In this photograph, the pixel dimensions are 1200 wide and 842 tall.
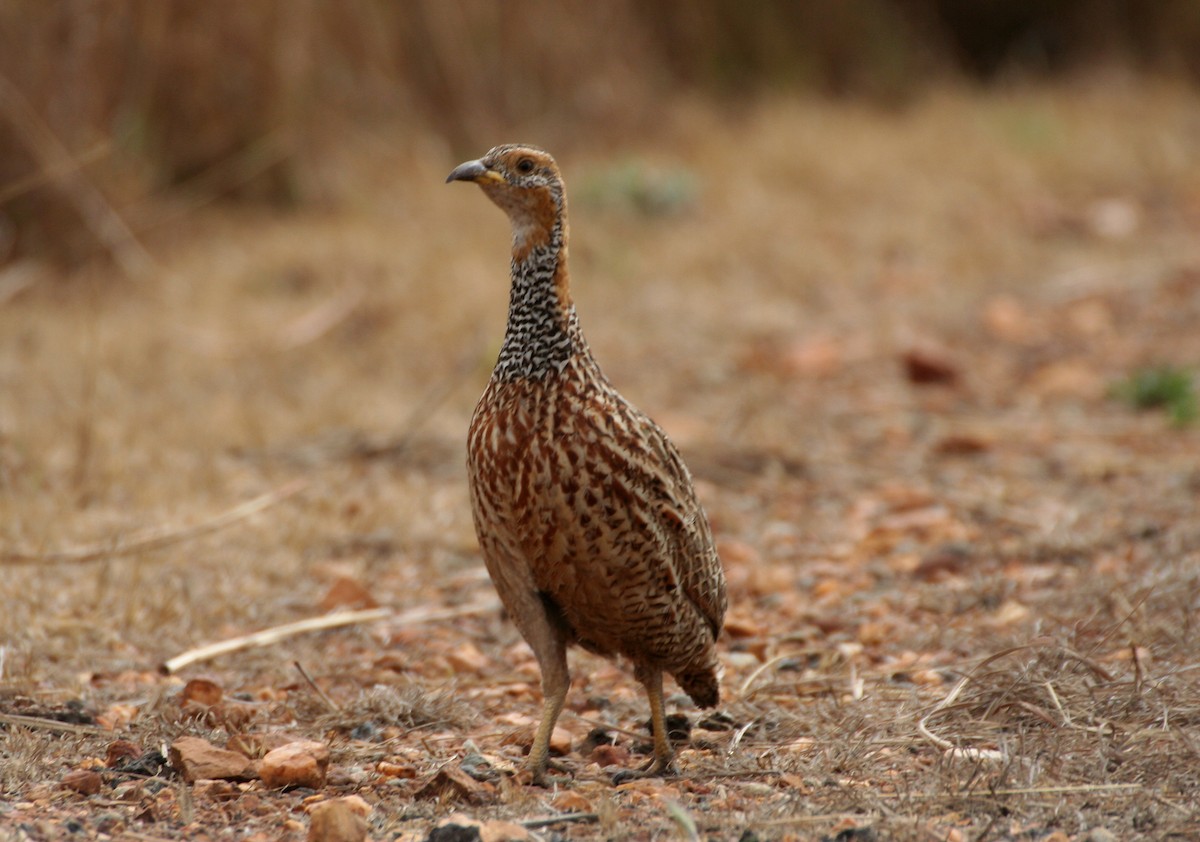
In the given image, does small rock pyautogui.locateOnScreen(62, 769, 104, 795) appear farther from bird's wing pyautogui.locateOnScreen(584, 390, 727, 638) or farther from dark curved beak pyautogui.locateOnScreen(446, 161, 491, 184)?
dark curved beak pyautogui.locateOnScreen(446, 161, 491, 184)

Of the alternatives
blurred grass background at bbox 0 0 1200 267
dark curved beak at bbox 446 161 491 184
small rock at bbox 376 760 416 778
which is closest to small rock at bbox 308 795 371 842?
small rock at bbox 376 760 416 778

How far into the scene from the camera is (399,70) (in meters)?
10.9

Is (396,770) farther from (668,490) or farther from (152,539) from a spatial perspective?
(152,539)

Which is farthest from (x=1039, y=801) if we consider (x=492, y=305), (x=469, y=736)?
(x=492, y=305)

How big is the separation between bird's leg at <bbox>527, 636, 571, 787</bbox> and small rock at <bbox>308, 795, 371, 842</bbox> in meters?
0.61

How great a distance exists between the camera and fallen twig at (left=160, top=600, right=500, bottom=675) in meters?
4.26

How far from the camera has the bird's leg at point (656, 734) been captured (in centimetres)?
355

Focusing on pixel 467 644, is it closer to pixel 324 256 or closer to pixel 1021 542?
pixel 1021 542

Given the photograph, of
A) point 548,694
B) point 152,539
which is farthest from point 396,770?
point 152,539

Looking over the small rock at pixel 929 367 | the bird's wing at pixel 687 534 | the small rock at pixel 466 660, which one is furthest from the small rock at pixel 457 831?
the small rock at pixel 929 367

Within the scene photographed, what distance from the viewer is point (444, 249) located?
30.5 ft

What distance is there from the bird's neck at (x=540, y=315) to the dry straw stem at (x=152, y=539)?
1758mm

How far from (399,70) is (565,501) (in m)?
8.20

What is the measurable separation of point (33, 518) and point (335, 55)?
6123 mm
